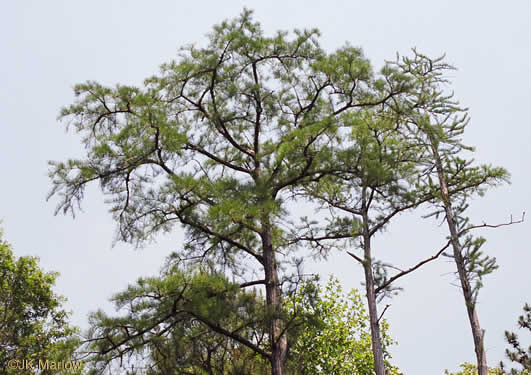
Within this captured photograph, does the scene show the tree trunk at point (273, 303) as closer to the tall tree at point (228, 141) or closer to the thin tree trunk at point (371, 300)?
the tall tree at point (228, 141)

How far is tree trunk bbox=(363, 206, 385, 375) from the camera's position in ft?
21.2

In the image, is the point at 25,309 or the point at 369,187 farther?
the point at 25,309

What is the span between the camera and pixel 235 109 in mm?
5508

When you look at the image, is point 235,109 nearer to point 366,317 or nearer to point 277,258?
point 277,258

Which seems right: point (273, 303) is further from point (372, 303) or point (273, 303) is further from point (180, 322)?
point (372, 303)

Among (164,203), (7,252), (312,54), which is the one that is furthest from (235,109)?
(7,252)

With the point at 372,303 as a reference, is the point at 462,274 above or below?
above

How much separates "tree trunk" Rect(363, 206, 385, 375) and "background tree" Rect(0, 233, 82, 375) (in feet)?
23.4

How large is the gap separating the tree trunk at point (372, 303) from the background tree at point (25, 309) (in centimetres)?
712

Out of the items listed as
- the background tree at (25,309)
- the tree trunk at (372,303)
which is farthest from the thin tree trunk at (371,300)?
the background tree at (25,309)

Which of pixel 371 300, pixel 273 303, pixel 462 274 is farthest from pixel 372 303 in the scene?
pixel 273 303

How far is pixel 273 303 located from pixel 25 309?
8.53 meters

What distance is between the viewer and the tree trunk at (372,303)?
6.47 metres

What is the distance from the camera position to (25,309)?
36.3ft
